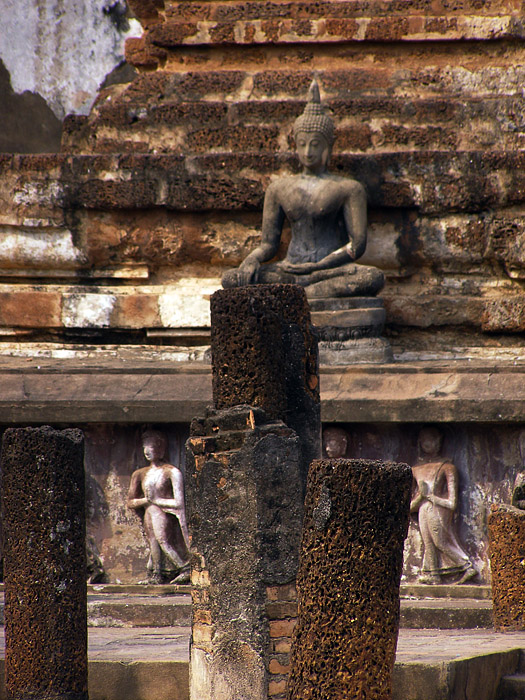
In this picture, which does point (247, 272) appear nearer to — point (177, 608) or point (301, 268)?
point (301, 268)

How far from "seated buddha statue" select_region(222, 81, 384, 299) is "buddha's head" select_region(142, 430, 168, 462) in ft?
5.20

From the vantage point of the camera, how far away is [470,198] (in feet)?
32.5

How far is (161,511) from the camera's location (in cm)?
809

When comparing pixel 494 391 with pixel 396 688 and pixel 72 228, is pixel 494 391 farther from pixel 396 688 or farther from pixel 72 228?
Answer: pixel 72 228

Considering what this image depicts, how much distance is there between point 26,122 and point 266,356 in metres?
8.92

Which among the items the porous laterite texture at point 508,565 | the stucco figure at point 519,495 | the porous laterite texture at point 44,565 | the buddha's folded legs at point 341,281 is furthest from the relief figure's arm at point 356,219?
the porous laterite texture at point 44,565

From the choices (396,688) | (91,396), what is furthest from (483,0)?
(396,688)

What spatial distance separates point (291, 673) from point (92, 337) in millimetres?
6132

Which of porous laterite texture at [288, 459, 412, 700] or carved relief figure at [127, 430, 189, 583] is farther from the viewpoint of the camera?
carved relief figure at [127, 430, 189, 583]

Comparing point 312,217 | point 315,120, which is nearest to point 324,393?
point 312,217

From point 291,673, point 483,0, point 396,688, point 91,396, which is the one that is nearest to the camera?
point 291,673

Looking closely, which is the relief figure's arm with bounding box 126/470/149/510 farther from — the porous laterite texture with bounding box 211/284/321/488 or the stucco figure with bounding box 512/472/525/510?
the porous laterite texture with bounding box 211/284/321/488

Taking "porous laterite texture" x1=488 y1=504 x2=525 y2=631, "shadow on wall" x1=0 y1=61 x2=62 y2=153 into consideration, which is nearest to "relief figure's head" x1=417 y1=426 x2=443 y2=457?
"porous laterite texture" x1=488 y1=504 x2=525 y2=631

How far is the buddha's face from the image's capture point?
31.6 feet
